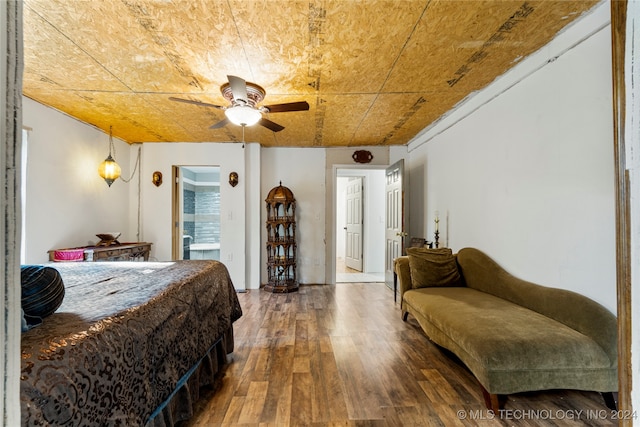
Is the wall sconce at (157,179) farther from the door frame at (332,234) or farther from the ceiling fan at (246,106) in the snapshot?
the door frame at (332,234)

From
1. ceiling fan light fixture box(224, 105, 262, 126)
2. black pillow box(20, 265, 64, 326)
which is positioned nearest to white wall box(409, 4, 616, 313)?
ceiling fan light fixture box(224, 105, 262, 126)

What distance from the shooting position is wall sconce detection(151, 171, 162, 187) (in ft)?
13.9

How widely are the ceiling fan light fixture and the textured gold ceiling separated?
0.95 ft

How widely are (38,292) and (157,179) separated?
3.72 metres

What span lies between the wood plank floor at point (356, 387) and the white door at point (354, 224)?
303cm

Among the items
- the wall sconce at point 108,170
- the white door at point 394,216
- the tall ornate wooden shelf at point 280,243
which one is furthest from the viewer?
the tall ornate wooden shelf at point 280,243

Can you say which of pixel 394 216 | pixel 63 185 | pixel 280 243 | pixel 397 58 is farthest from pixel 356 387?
pixel 63 185

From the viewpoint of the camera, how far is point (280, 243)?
4.20m

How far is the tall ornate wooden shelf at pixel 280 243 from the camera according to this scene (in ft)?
13.7

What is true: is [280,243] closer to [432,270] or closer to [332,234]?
[332,234]

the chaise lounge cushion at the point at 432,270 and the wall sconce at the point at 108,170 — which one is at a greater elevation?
the wall sconce at the point at 108,170

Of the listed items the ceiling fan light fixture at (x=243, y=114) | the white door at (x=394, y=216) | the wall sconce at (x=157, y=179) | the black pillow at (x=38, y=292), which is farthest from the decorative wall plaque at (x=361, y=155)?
the black pillow at (x=38, y=292)

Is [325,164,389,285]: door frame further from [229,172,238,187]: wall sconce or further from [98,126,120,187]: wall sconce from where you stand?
[98,126,120,187]: wall sconce

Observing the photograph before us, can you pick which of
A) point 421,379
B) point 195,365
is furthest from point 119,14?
point 421,379
